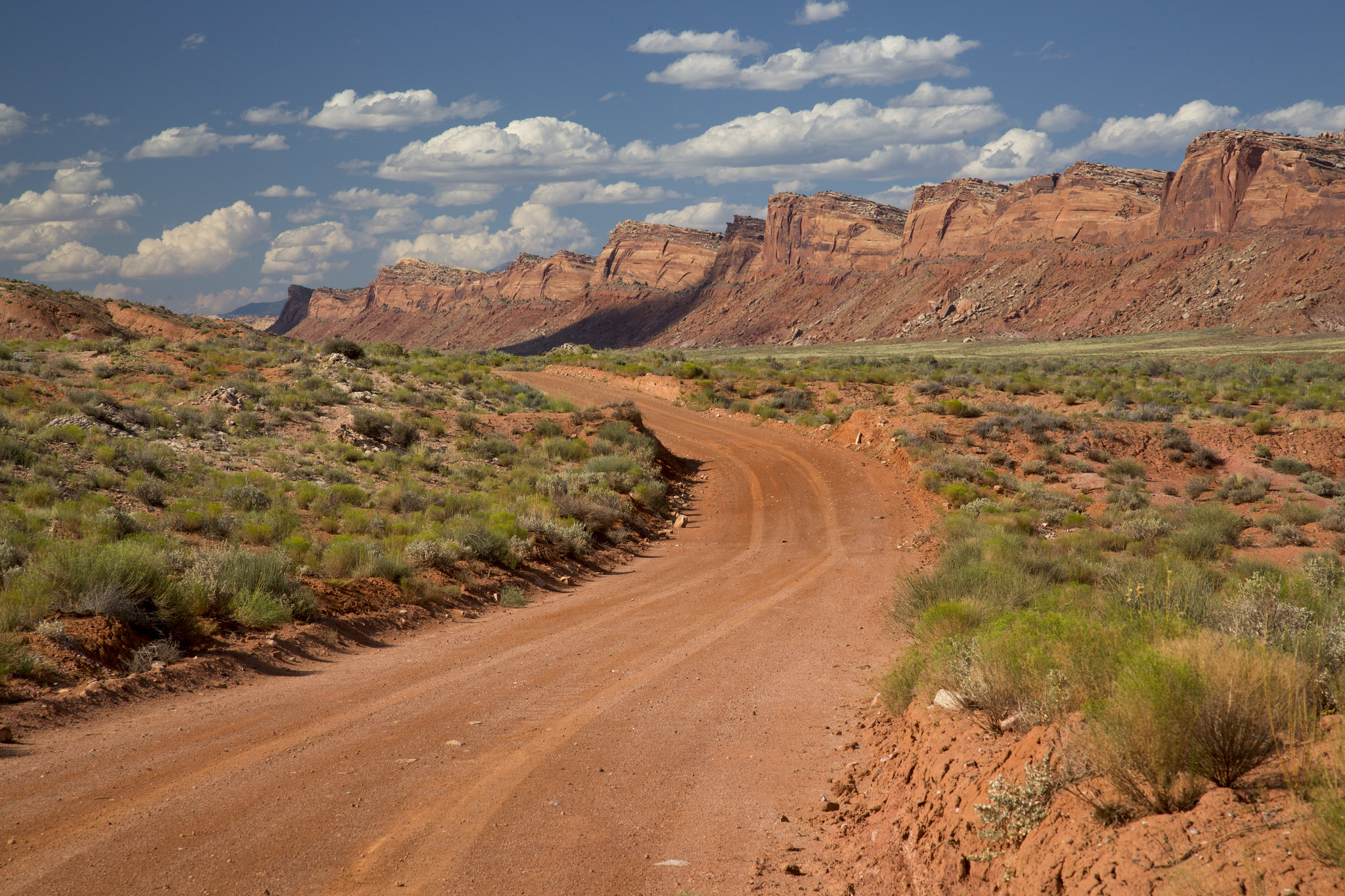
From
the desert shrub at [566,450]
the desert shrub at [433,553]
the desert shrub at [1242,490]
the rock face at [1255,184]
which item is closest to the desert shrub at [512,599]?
the desert shrub at [433,553]

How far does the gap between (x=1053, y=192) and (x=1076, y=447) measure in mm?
127131

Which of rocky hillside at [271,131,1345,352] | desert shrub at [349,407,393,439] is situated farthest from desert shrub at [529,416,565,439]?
rocky hillside at [271,131,1345,352]

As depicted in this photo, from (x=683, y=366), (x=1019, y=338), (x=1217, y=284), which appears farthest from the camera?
(x=1019, y=338)

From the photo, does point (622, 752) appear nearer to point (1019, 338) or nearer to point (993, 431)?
point (993, 431)

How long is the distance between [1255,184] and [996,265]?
1361 inches

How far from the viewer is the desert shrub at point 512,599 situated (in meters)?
11.8

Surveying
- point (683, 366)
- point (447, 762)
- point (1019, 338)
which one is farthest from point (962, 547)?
point (1019, 338)

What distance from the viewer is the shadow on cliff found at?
166 meters

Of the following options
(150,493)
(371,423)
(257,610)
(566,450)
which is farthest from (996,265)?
(257,610)

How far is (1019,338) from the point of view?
10325cm

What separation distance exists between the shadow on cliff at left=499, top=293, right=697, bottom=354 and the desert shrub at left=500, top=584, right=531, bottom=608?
497ft

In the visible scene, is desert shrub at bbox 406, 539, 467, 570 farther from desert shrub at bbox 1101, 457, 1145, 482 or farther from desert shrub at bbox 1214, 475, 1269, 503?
desert shrub at bbox 1214, 475, 1269, 503

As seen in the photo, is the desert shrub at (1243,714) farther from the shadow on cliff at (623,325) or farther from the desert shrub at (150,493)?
the shadow on cliff at (623,325)

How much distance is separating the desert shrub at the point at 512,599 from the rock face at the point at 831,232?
151 metres
